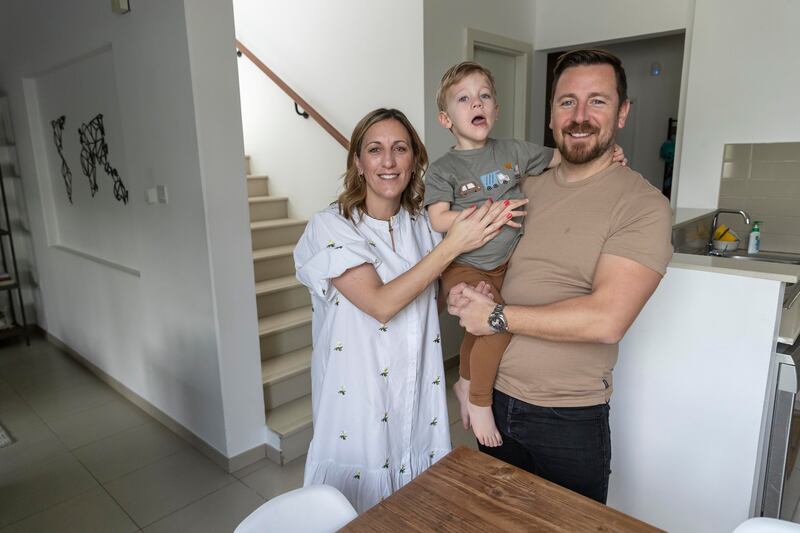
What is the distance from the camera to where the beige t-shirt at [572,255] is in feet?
3.76

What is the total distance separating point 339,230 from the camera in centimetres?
144

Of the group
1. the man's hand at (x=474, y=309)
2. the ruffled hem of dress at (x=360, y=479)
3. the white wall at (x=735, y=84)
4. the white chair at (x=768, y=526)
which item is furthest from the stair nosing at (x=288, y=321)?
the white wall at (x=735, y=84)

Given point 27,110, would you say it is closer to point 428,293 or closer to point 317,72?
point 317,72

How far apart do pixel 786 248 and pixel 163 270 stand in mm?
3915

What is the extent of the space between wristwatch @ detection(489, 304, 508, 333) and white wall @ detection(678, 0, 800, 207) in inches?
123

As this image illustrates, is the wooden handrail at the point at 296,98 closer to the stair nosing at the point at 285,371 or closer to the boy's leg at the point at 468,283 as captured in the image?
the stair nosing at the point at 285,371

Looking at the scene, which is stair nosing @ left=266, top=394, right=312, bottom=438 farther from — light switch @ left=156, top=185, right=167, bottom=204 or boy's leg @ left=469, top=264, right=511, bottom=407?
boy's leg @ left=469, top=264, right=511, bottom=407

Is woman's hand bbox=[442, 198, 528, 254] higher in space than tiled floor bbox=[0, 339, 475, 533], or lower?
higher

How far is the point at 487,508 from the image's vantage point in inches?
40.1

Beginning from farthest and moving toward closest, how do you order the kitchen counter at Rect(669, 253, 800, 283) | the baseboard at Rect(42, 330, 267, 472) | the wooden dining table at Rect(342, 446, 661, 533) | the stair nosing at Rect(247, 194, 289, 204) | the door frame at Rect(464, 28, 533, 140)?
1. the stair nosing at Rect(247, 194, 289, 204)
2. the door frame at Rect(464, 28, 533, 140)
3. the baseboard at Rect(42, 330, 267, 472)
4. the kitchen counter at Rect(669, 253, 800, 283)
5. the wooden dining table at Rect(342, 446, 661, 533)

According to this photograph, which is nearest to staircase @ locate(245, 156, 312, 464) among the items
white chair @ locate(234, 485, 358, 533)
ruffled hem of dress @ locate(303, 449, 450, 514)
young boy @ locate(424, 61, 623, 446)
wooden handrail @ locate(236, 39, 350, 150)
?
wooden handrail @ locate(236, 39, 350, 150)

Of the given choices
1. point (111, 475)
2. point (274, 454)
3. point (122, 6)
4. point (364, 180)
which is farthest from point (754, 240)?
point (111, 475)

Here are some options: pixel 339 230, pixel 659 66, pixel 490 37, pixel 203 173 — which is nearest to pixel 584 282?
pixel 339 230

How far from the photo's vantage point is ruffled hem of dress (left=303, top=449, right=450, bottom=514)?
151cm
